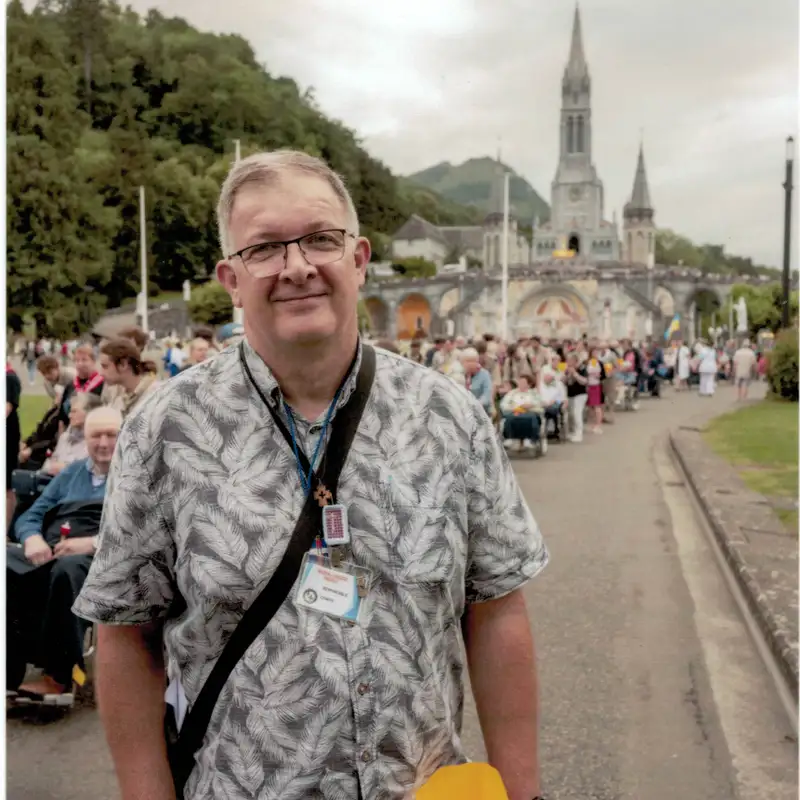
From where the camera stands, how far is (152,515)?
5.67 ft

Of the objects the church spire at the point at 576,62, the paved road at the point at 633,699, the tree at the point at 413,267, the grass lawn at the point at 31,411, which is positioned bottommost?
the paved road at the point at 633,699

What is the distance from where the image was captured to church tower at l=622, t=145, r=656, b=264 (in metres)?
107

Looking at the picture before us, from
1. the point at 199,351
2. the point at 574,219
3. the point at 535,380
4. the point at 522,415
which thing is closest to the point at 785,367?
the point at 535,380

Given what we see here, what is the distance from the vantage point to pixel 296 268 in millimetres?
1725

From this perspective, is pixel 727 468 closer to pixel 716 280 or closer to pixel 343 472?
pixel 343 472

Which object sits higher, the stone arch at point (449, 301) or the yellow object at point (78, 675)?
the stone arch at point (449, 301)

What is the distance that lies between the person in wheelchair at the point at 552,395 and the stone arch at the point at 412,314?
7002 centimetres

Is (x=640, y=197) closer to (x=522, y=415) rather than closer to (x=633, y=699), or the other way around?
(x=522, y=415)

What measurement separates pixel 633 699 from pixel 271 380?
340 centimetres

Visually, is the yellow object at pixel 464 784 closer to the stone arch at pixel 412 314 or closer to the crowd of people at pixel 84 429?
the crowd of people at pixel 84 429

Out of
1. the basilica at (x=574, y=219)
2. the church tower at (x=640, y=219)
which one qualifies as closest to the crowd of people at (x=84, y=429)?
the basilica at (x=574, y=219)

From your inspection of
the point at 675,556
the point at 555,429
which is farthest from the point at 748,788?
the point at 555,429

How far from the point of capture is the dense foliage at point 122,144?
42125 millimetres

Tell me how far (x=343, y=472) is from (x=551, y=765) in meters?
2.61
